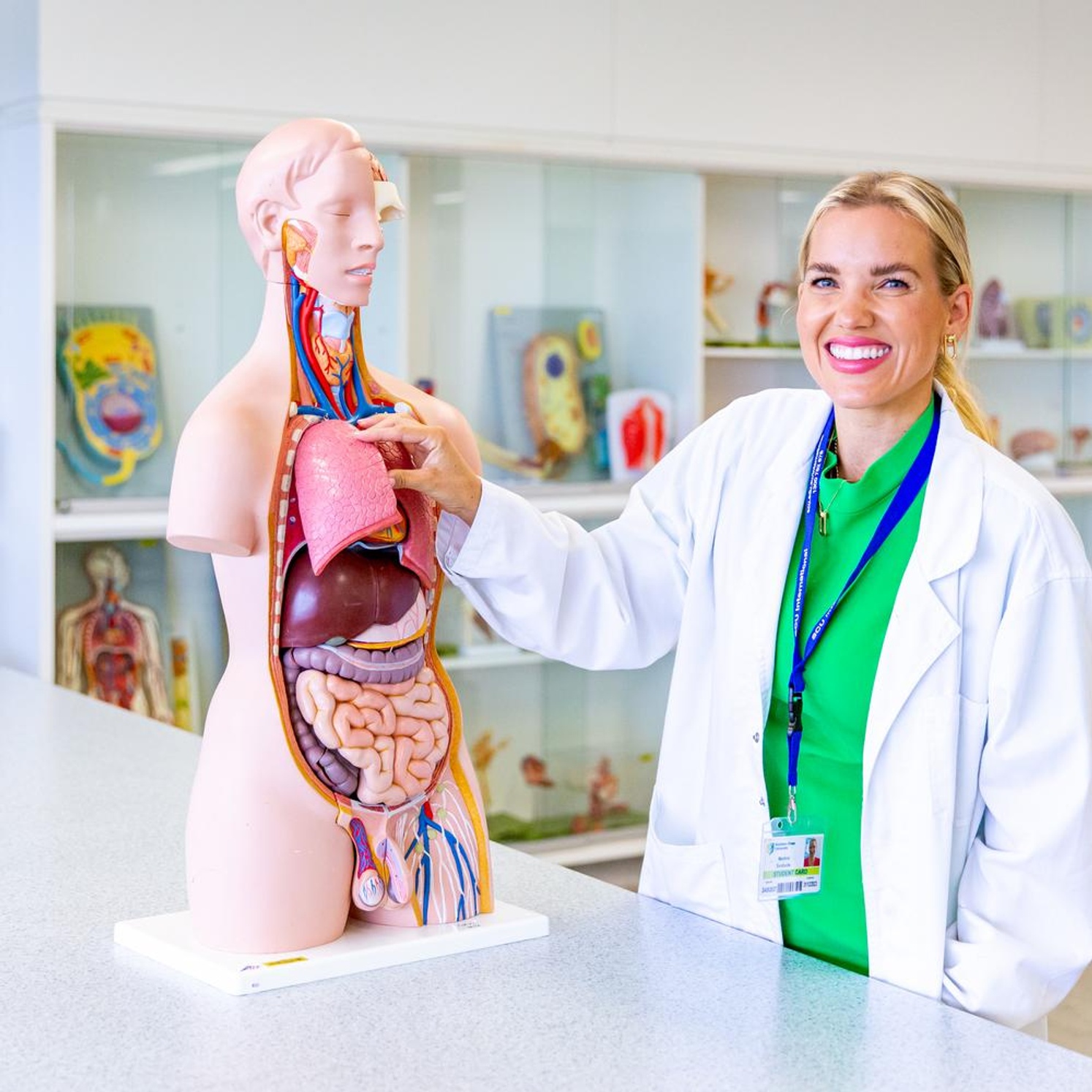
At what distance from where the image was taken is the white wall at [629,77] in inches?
136

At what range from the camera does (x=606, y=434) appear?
4.29 m

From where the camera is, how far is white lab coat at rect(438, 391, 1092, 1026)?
1601mm

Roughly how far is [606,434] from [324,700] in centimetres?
288

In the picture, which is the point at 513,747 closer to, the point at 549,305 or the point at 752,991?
→ the point at 549,305

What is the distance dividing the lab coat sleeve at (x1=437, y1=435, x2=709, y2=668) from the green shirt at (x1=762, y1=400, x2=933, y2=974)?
0.62 ft

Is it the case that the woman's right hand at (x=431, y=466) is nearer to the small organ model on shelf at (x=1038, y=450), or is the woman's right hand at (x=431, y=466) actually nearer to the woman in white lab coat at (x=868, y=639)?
the woman in white lab coat at (x=868, y=639)

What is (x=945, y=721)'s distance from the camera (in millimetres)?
1605

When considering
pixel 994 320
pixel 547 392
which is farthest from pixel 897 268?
pixel 994 320

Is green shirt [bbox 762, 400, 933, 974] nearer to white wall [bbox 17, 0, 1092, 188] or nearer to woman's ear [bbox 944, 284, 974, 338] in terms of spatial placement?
woman's ear [bbox 944, 284, 974, 338]

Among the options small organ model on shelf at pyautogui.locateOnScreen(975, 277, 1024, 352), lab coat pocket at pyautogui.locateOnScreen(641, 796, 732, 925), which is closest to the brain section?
lab coat pocket at pyautogui.locateOnScreen(641, 796, 732, 925)

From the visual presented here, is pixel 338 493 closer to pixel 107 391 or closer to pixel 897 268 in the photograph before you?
pixel 897 268

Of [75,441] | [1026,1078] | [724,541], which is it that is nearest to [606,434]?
[75,441]

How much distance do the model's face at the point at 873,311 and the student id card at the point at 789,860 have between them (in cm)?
46

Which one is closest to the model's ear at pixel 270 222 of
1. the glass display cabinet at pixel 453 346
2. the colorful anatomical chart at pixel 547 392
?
the glass display cabinet at pixel 453 346
